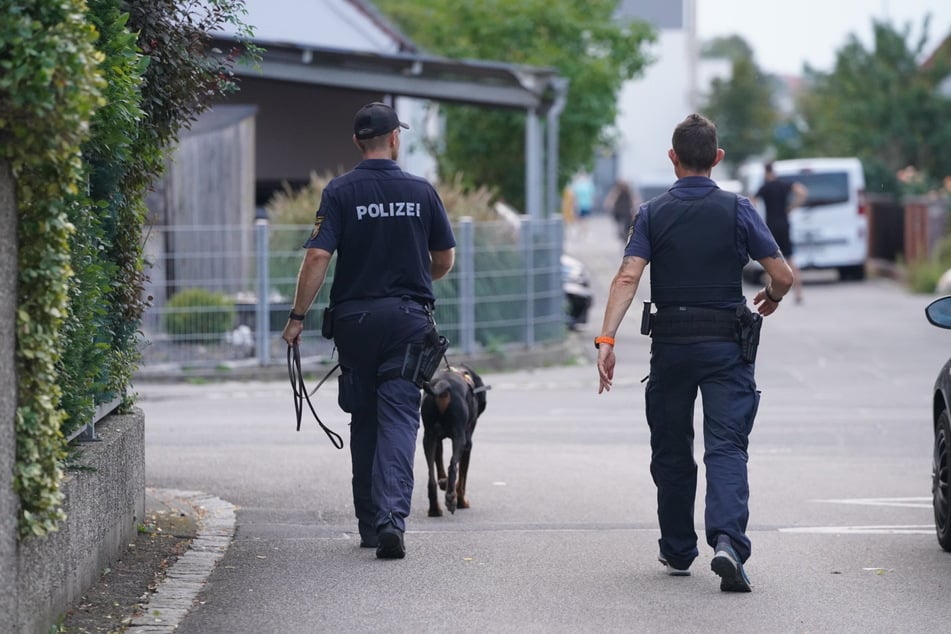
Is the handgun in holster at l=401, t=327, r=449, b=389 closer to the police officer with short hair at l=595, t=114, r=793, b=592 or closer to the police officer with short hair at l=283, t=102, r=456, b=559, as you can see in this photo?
the police officer with short hair at l=283, t=102, r=456, b=559

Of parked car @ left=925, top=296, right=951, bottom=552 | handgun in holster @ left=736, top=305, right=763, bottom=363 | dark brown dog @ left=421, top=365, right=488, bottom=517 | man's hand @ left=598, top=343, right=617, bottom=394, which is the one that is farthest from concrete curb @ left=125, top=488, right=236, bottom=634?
parked car @ left=925, top=296, right=951, bottom=552

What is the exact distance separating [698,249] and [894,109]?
31011 mm

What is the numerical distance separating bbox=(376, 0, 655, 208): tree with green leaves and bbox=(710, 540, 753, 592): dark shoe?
19.0m

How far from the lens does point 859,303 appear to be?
999 inches

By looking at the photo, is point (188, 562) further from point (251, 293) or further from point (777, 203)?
point (777, 203)

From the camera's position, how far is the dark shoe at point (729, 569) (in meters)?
6.24

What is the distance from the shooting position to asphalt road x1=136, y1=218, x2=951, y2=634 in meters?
6.02

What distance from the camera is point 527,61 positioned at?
26.0 meters

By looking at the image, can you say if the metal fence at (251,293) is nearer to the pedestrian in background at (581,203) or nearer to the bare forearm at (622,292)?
the bare forearm at (622,292)

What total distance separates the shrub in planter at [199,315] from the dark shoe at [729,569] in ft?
33.0

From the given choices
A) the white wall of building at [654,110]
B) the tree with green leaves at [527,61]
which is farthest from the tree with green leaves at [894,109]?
the white wall of building at [654,110]

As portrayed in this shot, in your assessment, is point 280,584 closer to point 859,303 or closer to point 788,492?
point 788,492

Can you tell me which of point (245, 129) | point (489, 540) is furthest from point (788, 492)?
point (245, 129)

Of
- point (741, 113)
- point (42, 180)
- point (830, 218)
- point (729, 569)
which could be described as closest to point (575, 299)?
point (830, 218)
